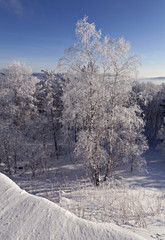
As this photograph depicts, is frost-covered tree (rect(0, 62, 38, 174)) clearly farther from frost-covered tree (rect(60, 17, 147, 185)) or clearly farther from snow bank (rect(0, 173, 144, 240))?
snow bank (rect(0, 173, 144, 240))

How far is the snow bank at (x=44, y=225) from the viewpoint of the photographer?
1793 millimetres

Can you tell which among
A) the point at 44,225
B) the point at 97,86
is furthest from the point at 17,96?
the point at 44,225

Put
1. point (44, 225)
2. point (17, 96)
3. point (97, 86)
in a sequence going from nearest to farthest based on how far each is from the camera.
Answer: point (44, 225) < point (97, 86) < point (17, 96)

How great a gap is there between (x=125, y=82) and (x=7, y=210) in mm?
7027

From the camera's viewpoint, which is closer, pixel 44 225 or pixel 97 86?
pixel 44 225

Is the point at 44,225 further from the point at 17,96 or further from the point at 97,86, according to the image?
the point at 17,96

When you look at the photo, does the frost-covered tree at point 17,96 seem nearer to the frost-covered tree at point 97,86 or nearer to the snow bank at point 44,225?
the frost-covered tree at point 97,86

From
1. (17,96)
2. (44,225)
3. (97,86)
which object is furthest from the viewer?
(17,96)

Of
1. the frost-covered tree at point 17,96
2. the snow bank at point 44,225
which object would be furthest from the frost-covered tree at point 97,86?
the frost-covered tree at point 17,96

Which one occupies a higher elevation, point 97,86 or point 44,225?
point 97,86

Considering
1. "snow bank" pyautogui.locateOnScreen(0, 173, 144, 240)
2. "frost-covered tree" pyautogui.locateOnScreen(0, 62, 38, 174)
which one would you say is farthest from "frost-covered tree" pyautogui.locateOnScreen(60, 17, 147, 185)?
"frost-covered tree" pyautogui.locateOnScreen(0, 62, 38, 174)

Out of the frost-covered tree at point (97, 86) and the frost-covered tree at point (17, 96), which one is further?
the frost-covered tree at point (17, 96)

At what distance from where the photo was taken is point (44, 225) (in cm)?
193

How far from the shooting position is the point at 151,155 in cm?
2333
